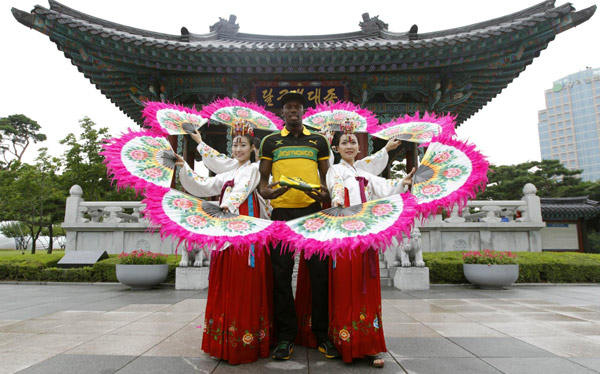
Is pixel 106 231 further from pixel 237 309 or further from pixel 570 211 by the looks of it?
pixel 570 211

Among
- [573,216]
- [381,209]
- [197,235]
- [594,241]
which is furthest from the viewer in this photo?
[594,241]

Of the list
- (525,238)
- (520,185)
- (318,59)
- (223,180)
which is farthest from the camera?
(520,185)

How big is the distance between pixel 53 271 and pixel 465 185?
34.0 feet

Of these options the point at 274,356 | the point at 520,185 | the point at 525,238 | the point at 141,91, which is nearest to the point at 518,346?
the point at 274,356

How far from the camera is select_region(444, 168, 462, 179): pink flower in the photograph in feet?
10.5

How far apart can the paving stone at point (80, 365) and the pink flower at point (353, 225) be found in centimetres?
215

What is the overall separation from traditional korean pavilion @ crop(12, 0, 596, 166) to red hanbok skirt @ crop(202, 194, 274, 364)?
6.96 m

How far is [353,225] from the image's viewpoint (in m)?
2.74

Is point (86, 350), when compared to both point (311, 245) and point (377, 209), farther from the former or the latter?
point (377, 209)

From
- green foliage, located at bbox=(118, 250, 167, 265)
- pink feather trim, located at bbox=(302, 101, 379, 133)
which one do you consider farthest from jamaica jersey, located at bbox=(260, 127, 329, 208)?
green foliage, located at bbox=(118, 250, 167, 265)

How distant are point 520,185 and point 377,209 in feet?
102

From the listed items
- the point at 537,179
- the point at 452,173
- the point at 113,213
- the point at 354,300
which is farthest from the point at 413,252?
the point at 537,179

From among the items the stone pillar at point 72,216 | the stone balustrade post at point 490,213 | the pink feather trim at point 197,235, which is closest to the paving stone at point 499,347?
the pink feather trim at point 197,235

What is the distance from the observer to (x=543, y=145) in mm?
84312
